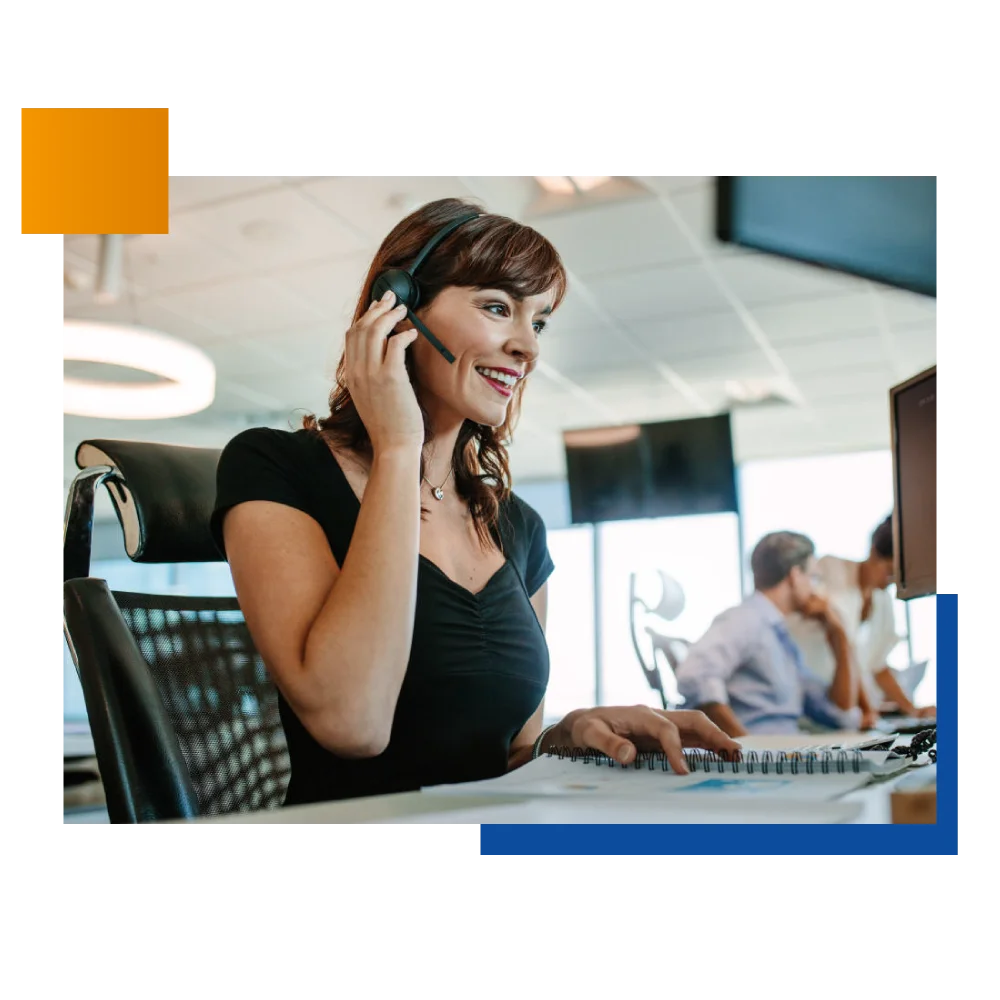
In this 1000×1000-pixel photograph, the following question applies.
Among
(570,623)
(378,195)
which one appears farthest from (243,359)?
(570,623)

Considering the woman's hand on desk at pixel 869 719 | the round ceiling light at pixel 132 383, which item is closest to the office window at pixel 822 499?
the woman's hand on desk at pixel 869 719

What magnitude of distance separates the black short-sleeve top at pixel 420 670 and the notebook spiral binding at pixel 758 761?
12cm

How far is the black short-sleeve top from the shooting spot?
0.99 metres

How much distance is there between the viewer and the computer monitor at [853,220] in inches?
47.2

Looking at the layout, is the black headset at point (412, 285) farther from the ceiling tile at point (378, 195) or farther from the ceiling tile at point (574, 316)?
the ceiling tile at point (574, 316)

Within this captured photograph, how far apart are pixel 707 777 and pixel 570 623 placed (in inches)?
13.0

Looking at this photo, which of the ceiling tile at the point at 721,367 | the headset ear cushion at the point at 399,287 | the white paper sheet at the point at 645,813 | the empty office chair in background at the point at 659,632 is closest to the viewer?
A: the white paper sheet at the point at 645,813

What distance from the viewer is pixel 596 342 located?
1.36 meters

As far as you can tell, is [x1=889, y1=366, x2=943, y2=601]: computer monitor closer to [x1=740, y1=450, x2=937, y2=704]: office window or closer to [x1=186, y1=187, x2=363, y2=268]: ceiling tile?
[x1=740, y1=450, x2=937, y2=704]: office window

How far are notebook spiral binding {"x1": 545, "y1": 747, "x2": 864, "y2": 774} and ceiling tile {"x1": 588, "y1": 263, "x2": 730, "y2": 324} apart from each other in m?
0.71

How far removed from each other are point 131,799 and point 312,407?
1.62 feet

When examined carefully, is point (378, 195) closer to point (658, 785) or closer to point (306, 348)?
point (306, 348)

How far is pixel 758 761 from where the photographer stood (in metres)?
0.95

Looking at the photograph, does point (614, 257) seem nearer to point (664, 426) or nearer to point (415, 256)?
point (664, 426)
